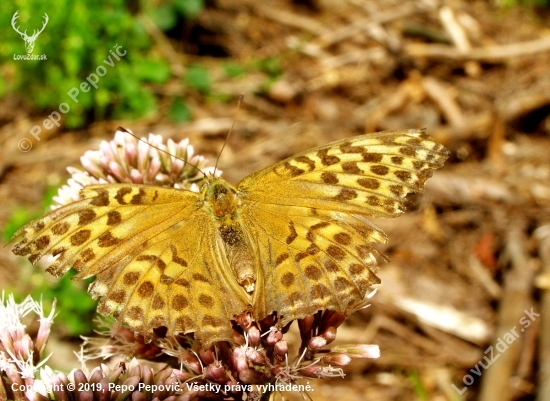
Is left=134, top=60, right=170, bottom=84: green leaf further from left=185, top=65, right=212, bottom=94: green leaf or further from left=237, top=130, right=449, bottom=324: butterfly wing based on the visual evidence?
left=237, top=130, right=449, bottom=324: butterfly wing

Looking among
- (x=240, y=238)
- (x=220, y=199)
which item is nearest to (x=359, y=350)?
(x=240, y=238)

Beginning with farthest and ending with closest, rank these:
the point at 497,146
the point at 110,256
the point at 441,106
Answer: the point at 441,106
the point at 497,146
the point at 110,256

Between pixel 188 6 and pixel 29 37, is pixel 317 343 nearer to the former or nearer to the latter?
pixel 29 37

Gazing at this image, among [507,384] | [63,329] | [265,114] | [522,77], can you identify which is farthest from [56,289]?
[522,77]

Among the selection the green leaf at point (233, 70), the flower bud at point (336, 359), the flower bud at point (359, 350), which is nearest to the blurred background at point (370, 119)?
the green leaf at point (233, 70)

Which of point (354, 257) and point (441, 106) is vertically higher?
point (441, 106)

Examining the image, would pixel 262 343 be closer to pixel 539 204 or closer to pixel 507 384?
pixel 507 384

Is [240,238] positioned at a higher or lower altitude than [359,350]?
higher
